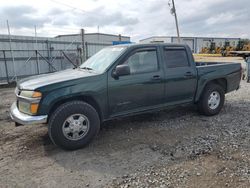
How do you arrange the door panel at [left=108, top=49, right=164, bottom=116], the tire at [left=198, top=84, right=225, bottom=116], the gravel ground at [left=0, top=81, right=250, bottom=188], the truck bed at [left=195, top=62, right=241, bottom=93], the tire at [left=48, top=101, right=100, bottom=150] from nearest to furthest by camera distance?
the gravel ground at [left=0, top=81, right=250, bottom=188] < the tire at [left=48, top=101, right=100, bottom=150] < the door panel at [left=108, top=49, right=164, bottom=116] < the truck bed at [left=195, top=62, right=241, bottom=93] < the tire at [left=198, top=84, right=225, bottom=116]

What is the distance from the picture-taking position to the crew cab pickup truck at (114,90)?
352cm

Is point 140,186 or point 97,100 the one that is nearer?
point 140,186

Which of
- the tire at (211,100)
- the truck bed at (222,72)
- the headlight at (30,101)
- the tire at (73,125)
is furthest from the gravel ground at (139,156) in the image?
the truck bed at (222,72)

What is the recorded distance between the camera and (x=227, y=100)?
6.79 m

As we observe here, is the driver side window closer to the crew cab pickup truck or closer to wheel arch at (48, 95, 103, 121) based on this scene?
the crew cab pickup truck

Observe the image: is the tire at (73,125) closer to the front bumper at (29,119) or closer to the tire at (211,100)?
the front bumper at (29,119)

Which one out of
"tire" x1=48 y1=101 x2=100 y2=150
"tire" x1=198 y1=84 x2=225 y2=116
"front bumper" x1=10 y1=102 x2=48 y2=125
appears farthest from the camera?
"tire" x1=198 y1=84 x2=225 y2=116

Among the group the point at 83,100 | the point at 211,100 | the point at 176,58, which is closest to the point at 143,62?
the point at 176,58

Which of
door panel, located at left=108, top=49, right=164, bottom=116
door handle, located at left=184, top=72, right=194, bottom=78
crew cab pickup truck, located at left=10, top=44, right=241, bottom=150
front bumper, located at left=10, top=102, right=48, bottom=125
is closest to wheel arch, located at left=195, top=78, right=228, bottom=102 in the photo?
crew cab pickup truck, located at left=10, top=44, right=241, bottom=150

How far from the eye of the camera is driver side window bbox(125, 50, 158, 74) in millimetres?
4219

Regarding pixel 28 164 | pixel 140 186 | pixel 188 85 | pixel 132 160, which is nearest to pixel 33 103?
pixel 28 164

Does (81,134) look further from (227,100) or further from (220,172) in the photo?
(227,100)

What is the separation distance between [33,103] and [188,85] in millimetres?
3256

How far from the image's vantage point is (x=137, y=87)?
4.17 meters
